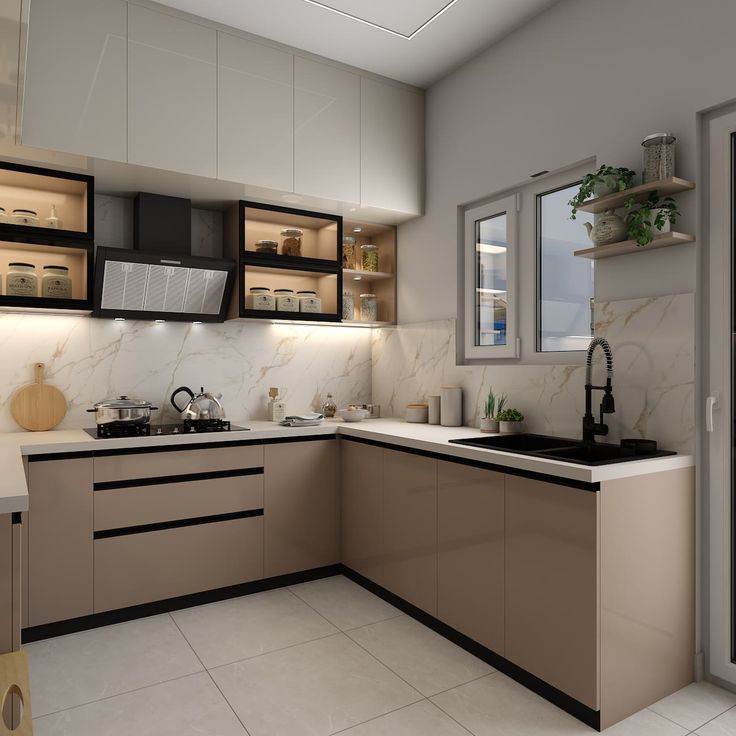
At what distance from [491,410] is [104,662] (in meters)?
2.17

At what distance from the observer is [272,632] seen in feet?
9.05

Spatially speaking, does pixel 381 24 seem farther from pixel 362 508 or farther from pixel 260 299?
pixel 362 508

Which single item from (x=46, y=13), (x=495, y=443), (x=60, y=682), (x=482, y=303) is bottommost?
(x=60, y=682)

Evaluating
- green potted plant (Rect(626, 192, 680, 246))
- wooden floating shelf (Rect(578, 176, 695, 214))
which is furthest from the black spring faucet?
wooden floating shelf (Rect(578, 176, 695, 214))

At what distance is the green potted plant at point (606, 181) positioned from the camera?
7.94ft

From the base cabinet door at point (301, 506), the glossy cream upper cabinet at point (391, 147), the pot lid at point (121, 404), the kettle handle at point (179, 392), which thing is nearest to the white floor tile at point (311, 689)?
the base cabinet door at point (301, 506)

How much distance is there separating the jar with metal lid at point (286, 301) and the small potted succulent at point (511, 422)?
4.56 ft

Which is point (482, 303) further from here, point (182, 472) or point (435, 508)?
point (182, 472)

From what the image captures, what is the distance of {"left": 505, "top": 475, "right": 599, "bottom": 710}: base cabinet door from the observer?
2.01 metres

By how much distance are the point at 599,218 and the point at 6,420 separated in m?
3.05

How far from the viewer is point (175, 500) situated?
298 centimetres

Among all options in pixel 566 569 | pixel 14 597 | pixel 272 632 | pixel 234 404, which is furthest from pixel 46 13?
pixel 566 569

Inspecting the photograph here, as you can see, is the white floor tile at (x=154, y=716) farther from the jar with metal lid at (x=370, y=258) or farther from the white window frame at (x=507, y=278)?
the jar with metal lid at (x=370, y=258)

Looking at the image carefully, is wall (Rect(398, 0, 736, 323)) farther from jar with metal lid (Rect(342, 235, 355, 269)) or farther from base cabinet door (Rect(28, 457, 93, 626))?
base cabinet door (Rect(28, 457, 93, 626))
